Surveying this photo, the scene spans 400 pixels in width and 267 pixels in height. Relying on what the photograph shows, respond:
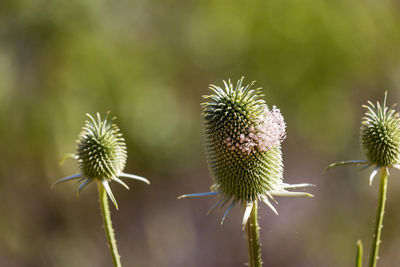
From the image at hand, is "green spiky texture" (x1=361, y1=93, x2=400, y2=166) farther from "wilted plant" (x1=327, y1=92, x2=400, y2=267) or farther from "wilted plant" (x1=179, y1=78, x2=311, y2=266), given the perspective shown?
"wilted plant" (x1=179, y1=78, x2=311, y2=266)

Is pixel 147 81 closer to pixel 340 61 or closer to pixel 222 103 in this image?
pixel 340 61

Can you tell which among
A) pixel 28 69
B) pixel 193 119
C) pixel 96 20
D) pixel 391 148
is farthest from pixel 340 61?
pixel 391 148

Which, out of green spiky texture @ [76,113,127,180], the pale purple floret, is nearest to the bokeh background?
green spiky texture @ [76,113,127,180]

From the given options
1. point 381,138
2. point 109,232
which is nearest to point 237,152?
point 109,232

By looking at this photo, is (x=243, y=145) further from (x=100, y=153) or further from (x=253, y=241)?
(x=100, y=153)

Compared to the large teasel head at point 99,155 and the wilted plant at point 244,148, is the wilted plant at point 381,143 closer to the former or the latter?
the wilted plant at point 244,148

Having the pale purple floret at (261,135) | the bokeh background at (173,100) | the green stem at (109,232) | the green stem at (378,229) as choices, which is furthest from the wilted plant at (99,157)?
the bokeh background at (173,100)
